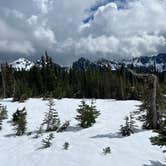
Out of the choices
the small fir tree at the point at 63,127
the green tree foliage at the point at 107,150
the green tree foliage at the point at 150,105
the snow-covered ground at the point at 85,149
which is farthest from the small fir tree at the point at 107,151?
the small fir tree at the point at 63,127

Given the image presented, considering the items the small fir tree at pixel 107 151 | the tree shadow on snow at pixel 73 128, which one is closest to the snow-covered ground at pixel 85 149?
the tree shadow on snow at pixel 73 128

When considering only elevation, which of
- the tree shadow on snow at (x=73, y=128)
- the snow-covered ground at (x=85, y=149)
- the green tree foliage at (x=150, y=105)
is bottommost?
the snow-covered ground at (x=85, y=149)

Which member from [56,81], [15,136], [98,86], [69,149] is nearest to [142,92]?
[69,149]

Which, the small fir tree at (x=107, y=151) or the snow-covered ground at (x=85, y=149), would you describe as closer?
the snow-covered ground at (x=85, y=149)

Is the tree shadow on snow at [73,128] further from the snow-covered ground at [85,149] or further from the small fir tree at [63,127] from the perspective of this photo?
the small fir tree at [63,127]

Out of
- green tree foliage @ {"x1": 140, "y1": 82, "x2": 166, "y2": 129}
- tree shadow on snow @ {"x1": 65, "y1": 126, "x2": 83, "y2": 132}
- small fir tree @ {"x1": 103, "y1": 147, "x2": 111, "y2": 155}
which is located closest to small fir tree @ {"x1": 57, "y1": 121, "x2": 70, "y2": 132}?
tree shadow on snow @ {"x1": 65, "y1": 126, "x2": 83, "y2": 132}

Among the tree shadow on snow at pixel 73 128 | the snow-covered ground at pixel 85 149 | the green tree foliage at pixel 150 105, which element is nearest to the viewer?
the snow-covered ground at pixel 85 149

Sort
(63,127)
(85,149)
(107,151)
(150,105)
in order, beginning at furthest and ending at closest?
(63,127), (150,105), (85,149), (107,151)

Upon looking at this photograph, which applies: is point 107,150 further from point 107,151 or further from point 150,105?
point 150,105

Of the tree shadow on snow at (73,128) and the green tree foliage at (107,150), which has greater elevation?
the tree shadow on snow at (73,128)

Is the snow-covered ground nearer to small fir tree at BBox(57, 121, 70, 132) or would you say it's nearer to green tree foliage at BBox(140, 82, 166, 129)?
small fir tree at BBox(57, 121, 70, 132)

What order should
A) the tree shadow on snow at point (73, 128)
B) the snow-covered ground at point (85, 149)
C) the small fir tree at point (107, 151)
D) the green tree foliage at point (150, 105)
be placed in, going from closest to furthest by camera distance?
the snow-covered ground at point (85, 149) < the small fir tree at point (107, 151) < the green tree foliage at point (150, 105) < the tree shadow on snow at point (73, 128)

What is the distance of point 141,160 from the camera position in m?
13.1

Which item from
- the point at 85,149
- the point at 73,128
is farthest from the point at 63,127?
the point at 85,149
